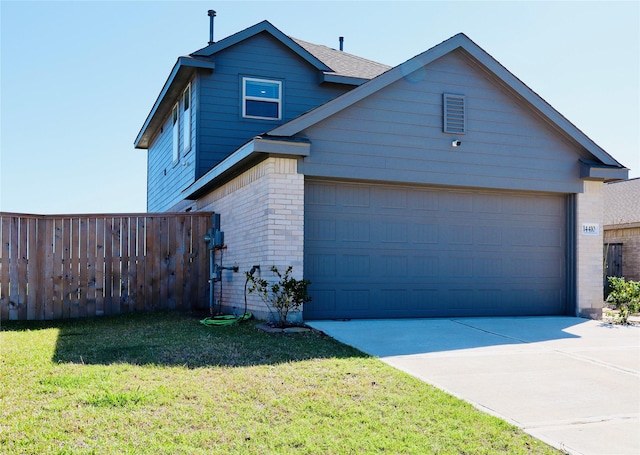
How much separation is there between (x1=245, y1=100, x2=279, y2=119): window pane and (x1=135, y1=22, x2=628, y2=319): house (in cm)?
150

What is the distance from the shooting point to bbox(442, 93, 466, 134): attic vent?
11.2 metres

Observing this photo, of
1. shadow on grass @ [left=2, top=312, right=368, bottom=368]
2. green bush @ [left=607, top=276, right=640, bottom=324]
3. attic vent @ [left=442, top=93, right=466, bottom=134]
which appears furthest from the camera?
green bush @ [left=607, top=276, right=640, bottom=324]

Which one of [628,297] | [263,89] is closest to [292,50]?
[263,89]

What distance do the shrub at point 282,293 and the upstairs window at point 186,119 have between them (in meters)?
5.99

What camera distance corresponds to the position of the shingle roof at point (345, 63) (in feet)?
50.5

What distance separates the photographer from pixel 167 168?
18.4 metres

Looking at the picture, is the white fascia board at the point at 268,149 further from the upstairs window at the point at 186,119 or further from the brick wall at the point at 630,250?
the brick wall at the point at 630,250

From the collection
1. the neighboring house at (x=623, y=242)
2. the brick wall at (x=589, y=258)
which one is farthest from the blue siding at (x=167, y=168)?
the neighboring house at (x=623, y=242)

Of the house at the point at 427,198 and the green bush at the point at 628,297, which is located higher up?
the house at the point at 427,198

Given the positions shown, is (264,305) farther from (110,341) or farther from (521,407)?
(521,407)

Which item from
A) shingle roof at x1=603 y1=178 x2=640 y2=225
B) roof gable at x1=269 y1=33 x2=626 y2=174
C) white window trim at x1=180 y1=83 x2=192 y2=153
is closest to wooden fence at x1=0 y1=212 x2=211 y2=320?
white window trim at x1=180 y1=83 x2=192 y2=153

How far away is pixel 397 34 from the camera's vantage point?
12.7 meters

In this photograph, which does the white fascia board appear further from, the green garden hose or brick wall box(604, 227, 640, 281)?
brick wall box(604, 227, 640, 281)

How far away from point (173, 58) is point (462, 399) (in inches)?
446
